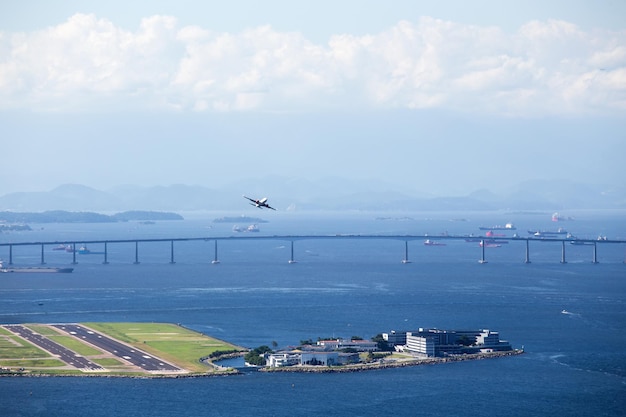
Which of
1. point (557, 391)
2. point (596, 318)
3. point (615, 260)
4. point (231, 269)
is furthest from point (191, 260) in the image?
point (557, 391)

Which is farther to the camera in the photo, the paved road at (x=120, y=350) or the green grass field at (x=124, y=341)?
the paved road at (x=120, y=350)

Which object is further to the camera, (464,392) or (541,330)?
(541,330)

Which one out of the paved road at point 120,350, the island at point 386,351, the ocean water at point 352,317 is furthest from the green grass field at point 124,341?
the island at point 386,351

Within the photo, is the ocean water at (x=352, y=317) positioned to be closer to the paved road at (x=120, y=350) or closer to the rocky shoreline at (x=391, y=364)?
the rocky shoreline at (x=391, y=364)

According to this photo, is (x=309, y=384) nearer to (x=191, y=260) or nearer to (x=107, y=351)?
(x=107, y=351)

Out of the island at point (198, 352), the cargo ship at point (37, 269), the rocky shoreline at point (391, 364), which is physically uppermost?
the cargo ship at point (37, 269)

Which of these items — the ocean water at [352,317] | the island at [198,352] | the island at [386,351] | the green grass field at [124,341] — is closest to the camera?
the ocean water at [352,317]

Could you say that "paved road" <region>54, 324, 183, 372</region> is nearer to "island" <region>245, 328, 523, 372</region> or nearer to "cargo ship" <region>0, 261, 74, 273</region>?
"island" <region>245, 328, 523, 372</region>

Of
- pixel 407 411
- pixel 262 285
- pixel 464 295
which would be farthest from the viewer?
pixel 262 285
